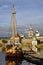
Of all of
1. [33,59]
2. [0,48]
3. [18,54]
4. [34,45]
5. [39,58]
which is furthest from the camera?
[0,48]

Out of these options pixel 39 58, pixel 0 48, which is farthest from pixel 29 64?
pixel 0 48

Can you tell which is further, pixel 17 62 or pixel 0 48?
pixel 0 48

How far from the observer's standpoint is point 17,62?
86.6 m

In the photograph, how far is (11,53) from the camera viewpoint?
97.1 m

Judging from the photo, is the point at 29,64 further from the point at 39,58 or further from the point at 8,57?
the point at 8,57

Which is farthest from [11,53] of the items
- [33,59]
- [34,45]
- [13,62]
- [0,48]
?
[0,48]

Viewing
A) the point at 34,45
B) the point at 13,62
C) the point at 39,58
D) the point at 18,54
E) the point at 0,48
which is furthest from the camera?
the point at 0,48

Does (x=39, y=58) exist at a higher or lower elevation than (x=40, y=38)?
lower

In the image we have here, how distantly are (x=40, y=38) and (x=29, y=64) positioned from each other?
223 feet

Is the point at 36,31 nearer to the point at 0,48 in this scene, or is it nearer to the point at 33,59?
the point at 0,48

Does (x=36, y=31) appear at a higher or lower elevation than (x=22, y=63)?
higher

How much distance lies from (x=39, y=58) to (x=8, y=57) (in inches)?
871

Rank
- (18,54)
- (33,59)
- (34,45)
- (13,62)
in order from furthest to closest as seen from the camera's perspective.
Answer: (34,45) < (18,54) < (13,62) < (33,59)

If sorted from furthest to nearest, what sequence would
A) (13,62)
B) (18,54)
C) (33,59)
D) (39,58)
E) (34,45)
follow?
1. (34,45)
2. (18,54)
3. (13,62)
4. (33,59)
5. (39,58)
